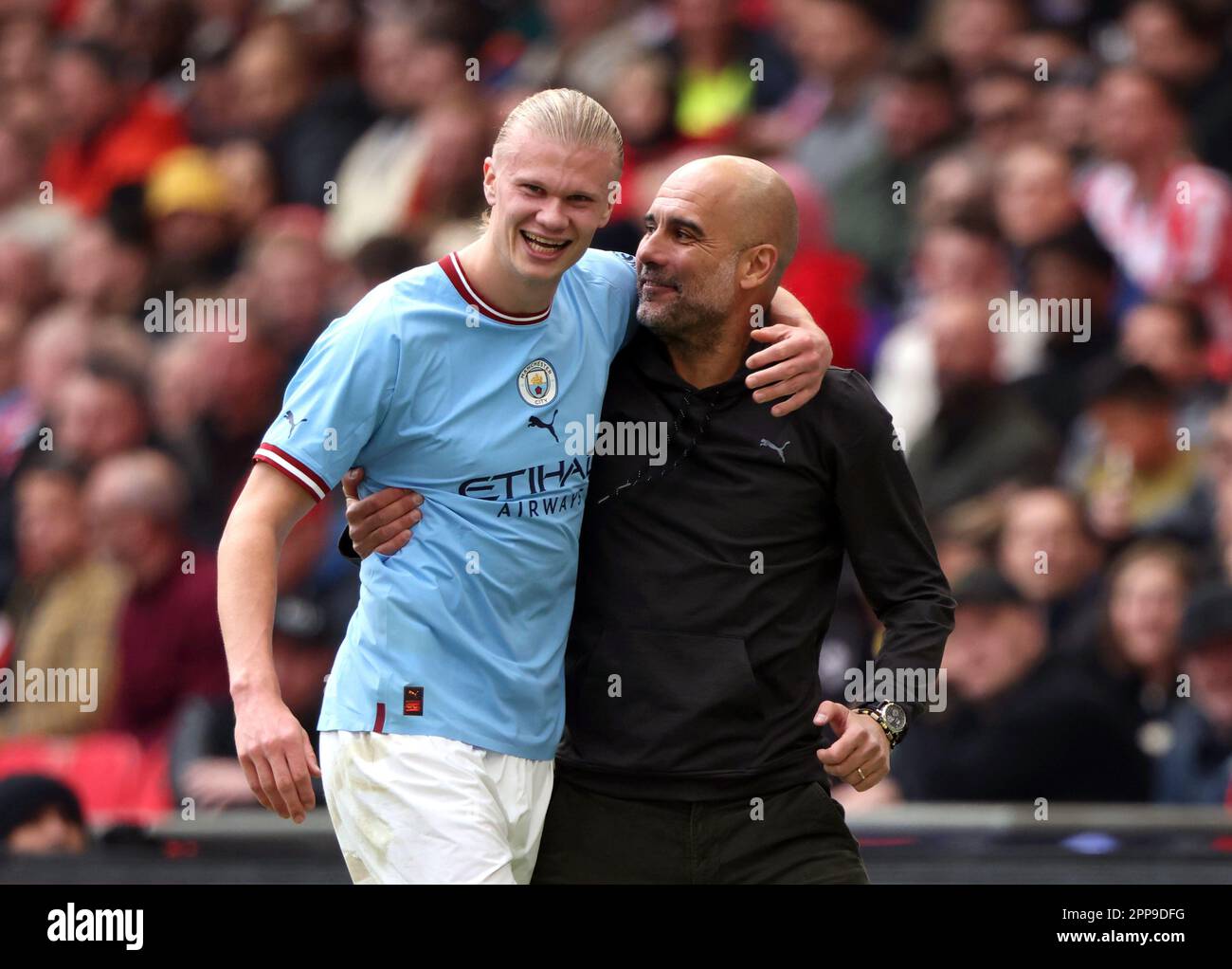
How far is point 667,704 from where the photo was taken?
3.64 m

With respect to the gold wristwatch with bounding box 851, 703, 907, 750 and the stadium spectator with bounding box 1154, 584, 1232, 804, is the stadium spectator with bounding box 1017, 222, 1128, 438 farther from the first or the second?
the gold wristwatch with bounding box 851, 703, 907, 750

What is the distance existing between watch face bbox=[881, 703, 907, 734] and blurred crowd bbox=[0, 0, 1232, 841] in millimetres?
2205

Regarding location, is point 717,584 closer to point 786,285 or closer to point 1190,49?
point 786,285

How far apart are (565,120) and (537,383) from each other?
1.64 ft

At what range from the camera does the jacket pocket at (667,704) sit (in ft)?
11.9

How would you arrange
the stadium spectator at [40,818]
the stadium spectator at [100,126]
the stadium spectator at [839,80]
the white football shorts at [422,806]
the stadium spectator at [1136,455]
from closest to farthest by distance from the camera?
the white football shorts at [422,806] < the stadium spectator at [40,818] < the stadium spectator at [1136,455] < the stadium spectator at [839,80] < the stadium spectator at [100,126]

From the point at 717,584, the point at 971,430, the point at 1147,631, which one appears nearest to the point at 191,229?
the point at 971,430

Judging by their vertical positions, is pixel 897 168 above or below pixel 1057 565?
above

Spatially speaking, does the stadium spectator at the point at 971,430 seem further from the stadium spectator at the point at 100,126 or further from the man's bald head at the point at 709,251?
the stadium spectator at the point at 100,126

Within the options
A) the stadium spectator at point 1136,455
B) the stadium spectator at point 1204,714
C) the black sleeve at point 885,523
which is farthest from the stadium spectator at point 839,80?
the black sleeve at point 885,523

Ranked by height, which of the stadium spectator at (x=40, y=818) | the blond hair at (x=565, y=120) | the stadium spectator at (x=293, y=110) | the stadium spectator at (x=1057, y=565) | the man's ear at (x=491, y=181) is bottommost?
the stadium spectator at (x=40, y=818)

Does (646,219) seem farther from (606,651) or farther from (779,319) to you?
(606,651)

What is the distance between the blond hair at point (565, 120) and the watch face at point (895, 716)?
1210 millimetres

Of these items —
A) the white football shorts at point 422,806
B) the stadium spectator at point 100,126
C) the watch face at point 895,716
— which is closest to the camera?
the white football shorts at point 422,806
